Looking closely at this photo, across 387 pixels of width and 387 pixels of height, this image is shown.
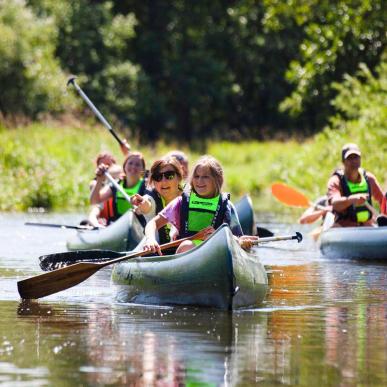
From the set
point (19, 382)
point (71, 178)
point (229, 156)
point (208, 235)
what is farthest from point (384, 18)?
point (19, 382)

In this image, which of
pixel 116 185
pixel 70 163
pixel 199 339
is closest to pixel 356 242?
pixel 116 185

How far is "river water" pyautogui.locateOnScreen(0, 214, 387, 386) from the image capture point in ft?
20.9

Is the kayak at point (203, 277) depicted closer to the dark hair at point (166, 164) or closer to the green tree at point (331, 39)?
the dark hair at point (166, 164)

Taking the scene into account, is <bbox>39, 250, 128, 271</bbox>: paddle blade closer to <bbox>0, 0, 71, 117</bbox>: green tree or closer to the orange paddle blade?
the orange paddle blade

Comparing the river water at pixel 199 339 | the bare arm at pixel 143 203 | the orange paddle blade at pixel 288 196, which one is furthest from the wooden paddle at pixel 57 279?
the orange paddle blade at pixel 288 196

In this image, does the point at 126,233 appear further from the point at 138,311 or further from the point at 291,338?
the point at 291,338

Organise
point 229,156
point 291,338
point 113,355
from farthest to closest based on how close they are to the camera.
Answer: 1. point 229,156
2. point 291,338
3. point 113,355

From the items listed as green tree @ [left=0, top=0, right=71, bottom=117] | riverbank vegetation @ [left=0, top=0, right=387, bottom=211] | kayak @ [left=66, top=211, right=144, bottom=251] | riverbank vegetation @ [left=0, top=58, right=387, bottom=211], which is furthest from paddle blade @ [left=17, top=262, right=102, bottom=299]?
green tree @ [left=0, top=0, right=71, bottom=117]

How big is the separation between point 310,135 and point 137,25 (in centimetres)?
719

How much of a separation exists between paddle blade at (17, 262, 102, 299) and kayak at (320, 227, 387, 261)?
4.34 metres

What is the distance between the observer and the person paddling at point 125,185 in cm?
1312

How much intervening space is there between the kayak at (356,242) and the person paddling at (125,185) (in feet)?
6.72

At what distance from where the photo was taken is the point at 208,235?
9.10m

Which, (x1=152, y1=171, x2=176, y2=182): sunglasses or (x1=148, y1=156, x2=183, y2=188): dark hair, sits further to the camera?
(x1=152, y1=171, x2=176, y2=182): sunglasses
